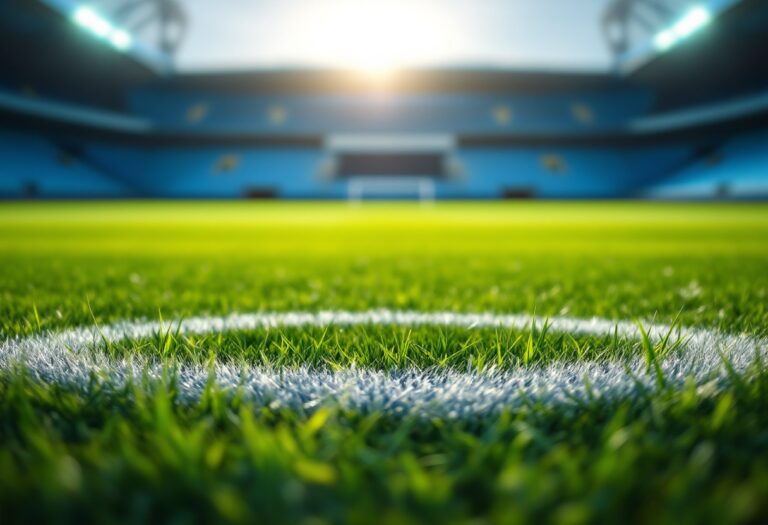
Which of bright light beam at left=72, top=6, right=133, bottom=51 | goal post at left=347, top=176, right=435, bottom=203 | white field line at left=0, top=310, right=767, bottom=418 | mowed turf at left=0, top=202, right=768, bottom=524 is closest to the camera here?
mowed turf at left=0, top=202, right=768, bottom=524

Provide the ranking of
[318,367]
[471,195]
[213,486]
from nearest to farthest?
[213,486] → [318,367] → [471,195]

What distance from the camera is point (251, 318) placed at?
155 cm

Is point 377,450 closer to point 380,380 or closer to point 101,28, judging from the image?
point 380,380

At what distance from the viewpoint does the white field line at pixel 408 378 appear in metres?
0.77

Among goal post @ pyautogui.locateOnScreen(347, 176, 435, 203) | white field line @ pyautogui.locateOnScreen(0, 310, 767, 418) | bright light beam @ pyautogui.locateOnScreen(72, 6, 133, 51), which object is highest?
bright light beam @ pyautogui.locateOnScreen(72, 6, 133, 51)

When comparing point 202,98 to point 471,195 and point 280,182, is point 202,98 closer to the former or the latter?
point 280,182

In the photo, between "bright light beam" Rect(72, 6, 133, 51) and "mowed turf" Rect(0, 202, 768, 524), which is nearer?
"mowed turf" Rect(0, 202, 768, 524)

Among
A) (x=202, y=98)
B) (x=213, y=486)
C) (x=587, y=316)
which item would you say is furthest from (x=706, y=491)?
(x=202, y=98)

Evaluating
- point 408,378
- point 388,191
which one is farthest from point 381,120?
point 408,378

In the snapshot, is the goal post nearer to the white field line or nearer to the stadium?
the stadium

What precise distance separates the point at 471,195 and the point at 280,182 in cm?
1060

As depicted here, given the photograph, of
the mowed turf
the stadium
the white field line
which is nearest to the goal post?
the stadium

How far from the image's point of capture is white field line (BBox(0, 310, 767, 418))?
2.52 ft

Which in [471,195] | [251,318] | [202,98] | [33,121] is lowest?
[251,318]
